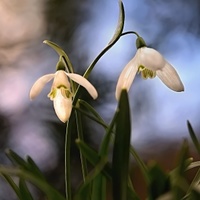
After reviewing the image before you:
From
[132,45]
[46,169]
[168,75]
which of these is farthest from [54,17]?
[168,75]

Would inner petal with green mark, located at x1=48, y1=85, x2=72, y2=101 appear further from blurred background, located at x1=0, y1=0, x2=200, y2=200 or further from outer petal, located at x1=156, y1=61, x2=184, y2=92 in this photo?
blurred background, located at x1=0, y1=0, x2=200, y2=200

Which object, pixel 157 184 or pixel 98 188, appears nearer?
pixel 157 184

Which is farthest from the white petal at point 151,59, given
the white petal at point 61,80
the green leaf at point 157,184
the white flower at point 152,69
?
the green leaf at point 157,184

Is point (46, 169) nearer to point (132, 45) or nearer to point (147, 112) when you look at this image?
point (147, 112)

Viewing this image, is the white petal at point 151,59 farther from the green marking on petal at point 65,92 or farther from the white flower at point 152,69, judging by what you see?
the green marking on petal at point 65,92

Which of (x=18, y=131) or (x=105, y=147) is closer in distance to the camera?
(x=105, y=147)

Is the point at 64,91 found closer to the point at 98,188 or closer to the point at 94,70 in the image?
the point at 98,188

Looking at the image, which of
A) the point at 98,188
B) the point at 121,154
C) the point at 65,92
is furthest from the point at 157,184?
the point at 65,92
